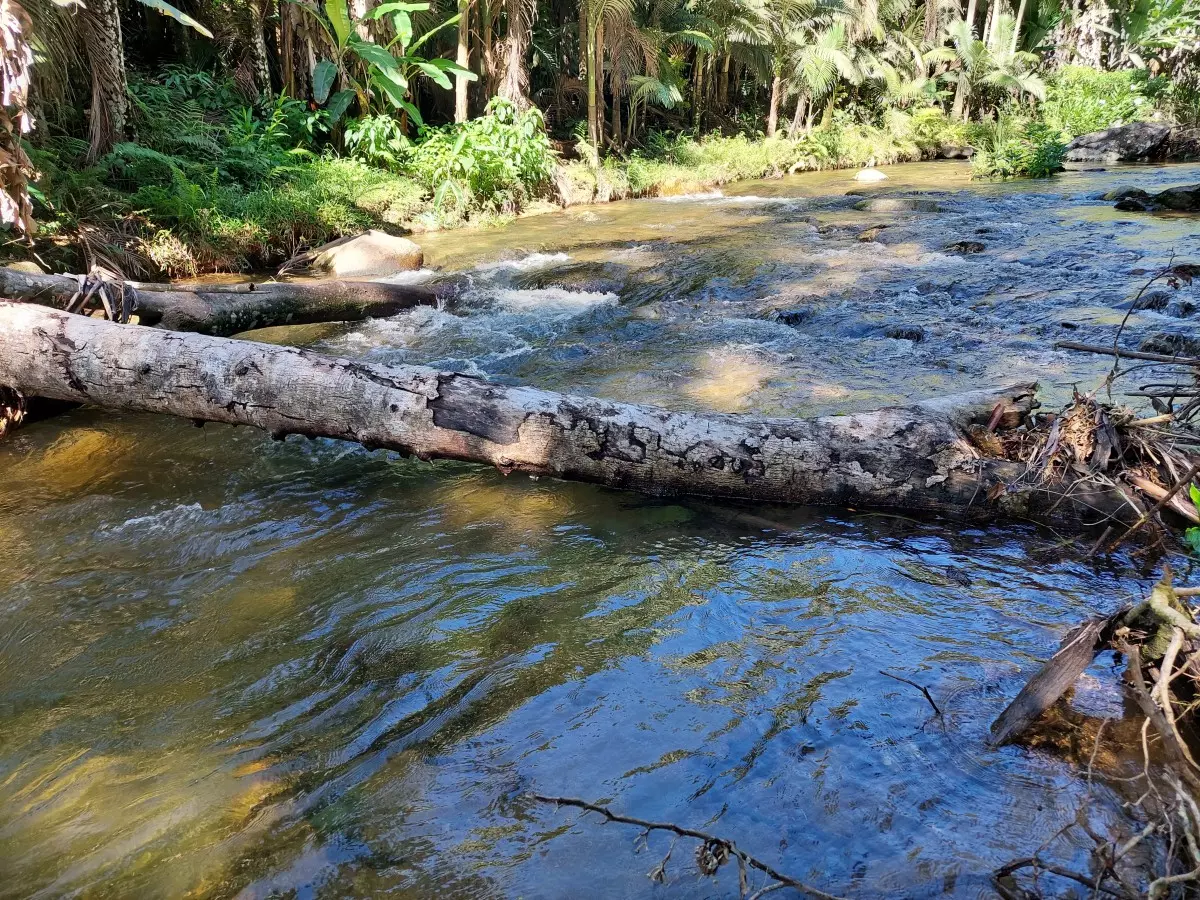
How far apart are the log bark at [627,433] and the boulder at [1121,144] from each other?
20340mm

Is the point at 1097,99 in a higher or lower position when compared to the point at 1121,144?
higher

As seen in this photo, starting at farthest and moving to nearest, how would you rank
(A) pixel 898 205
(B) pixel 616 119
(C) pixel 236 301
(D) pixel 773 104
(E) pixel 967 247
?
(D) pixel 773 104, (B) pixel 616 119, (A) pixel 898 205, (E) pixel 967 247, (C) pixel 236 301

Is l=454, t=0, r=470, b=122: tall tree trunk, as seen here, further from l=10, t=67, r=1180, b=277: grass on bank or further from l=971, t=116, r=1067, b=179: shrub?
l=971, t=116, r=1067, b=179: shrub

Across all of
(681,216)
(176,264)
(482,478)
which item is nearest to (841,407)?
(482,478)

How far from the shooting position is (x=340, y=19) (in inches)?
501

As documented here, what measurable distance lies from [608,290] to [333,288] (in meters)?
3.30

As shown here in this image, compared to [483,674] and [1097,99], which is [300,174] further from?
[1097,99]

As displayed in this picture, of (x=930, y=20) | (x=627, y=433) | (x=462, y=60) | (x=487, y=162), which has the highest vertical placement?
(x=930, y=20)

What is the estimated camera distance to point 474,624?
9.96ft

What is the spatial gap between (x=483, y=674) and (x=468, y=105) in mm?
18222

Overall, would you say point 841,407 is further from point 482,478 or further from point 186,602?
point 186,602

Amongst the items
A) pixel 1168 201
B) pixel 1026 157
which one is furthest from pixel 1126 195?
pixel 1026 157

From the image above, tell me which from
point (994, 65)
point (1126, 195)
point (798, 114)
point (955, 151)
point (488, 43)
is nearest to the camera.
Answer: point (1126, 195)

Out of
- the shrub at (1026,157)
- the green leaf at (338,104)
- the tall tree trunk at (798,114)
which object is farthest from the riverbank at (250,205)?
the tall tree trunk at (798,114)
